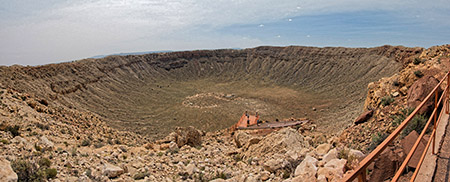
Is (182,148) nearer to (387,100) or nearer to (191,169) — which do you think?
(191,169)

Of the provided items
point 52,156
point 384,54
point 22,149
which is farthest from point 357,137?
point 384,54

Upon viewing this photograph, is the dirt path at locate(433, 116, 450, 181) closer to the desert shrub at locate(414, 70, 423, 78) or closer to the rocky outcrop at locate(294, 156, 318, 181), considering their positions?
the rocky outcrop at locate(294, 156, 318, 181)

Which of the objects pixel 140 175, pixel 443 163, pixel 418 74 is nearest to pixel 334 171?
pixel 443 163

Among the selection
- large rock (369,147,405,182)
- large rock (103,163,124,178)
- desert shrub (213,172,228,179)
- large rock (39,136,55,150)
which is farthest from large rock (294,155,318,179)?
large rock (39,136,55,150)

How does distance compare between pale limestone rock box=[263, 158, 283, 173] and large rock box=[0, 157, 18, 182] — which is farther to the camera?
pale limestone rock box=[263, 158, 283, 173]

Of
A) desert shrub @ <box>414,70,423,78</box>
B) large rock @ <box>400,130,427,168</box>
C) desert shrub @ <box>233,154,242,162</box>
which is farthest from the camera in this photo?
desert shrub @ <box>233,154,242,162</box>

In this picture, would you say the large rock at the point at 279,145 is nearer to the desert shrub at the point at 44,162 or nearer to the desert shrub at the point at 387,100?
A: the desert shrub at the point at 387,100
